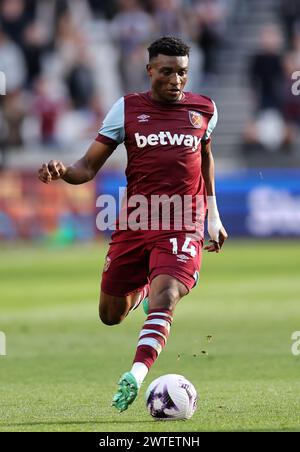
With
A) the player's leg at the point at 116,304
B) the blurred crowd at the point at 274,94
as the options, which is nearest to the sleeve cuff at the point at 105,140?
the player's leg at the point at 116,304

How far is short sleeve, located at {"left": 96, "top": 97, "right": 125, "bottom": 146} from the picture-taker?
8.28 meters

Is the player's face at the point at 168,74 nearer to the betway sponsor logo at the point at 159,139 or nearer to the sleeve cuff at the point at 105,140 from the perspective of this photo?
the betway sponsor logo at the point at 159,139

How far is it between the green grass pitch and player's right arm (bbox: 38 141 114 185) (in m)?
1.51

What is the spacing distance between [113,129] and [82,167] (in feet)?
1.19

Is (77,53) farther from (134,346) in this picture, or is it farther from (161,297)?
(161,297)

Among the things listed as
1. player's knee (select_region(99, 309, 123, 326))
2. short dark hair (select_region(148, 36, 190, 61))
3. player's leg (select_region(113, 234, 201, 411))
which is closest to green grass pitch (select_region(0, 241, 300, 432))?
player's leg (select_region(113, 234, 201, 411))

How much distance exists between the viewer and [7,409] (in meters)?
7.86

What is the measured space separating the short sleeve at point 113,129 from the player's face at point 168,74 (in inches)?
12.4

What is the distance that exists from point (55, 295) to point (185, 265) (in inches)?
331

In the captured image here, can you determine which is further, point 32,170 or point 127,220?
point 32,170

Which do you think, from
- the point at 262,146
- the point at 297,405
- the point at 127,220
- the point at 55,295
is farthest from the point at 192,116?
the point at 262,146

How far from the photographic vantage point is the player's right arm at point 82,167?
25.1 feet

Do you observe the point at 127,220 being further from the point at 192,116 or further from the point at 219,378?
the point at 219,378

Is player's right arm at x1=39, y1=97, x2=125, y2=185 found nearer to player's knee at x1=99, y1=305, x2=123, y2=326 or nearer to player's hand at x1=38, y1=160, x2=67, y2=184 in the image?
player's hand at x1=38, y1=160, x2=67, y2=184
